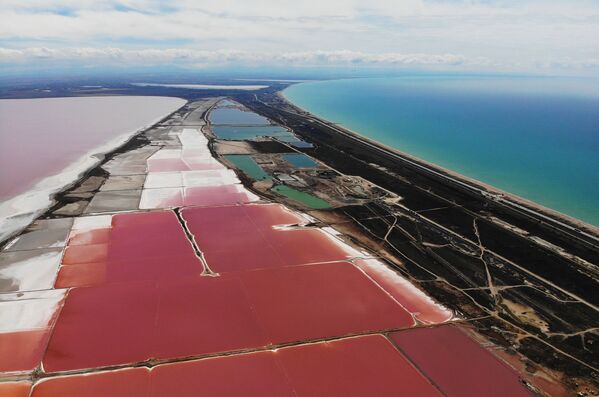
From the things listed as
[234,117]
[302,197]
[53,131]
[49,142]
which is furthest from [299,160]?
[53,131]

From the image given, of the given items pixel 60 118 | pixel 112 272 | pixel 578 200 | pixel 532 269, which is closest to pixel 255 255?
pixel 112 272

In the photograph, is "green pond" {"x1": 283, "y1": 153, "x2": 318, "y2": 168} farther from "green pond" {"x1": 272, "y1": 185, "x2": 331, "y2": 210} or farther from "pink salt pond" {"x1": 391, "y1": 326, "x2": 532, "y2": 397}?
"pink salt pond" {"x1": 391, "y1": 326, "x2": 532, "y2": 397}

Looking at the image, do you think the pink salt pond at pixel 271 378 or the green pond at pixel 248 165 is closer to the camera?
the pink salt pond at pixel 271 378

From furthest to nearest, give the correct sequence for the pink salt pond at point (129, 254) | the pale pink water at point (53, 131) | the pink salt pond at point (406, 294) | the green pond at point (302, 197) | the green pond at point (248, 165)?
the green pond at point (248, 165)
the pale pink water at point (53, 131)
the green pond at point (302, 197)
the pink salt pond at point (129, 254)
the pink salt pond at point (406, 294)

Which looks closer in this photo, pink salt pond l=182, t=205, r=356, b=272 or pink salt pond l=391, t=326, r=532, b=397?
pink salt pond l=391, t=326, r=532, b=397

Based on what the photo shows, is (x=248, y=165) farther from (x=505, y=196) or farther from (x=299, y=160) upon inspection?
(x=505, y=196)

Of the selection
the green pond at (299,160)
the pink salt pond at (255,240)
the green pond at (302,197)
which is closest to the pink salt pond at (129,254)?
the pink salt pond at (255,240)

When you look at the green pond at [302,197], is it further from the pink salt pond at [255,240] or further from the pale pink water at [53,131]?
the pale pink water at [53,131]

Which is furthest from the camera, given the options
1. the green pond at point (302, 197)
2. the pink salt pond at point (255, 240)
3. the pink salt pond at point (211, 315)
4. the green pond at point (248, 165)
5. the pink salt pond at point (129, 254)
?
the green pond at point (248, 165)

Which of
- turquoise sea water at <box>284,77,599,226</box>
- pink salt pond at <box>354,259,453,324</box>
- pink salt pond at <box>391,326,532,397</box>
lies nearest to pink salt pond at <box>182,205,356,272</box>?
pink salt pond at <box>354,259,453,324</box>
